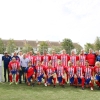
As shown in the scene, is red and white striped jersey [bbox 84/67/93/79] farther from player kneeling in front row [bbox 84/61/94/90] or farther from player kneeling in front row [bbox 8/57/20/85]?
player kneeling in front row [bbox 8/57/20/85]

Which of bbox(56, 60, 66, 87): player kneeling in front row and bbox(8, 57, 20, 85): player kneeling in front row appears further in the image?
bbox(8, 57, 20, 85): player kneeling in front row

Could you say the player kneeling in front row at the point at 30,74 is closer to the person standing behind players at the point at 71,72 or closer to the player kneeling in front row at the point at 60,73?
the player kneeling in front row at the point at 60,73

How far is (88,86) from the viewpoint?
32.7 ft

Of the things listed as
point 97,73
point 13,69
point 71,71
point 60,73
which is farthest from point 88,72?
point 13,69

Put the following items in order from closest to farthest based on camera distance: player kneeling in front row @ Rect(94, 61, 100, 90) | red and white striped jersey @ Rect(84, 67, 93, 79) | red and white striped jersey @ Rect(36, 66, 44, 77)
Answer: player kneeling in front row @ Rect(94, 61, 100, 90) → red and white striped jersey @ Rect(84, 67, 93, 79) → red and white striped jersey @ Rect(36, 66, 44, 77)

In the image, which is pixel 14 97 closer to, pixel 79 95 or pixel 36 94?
pixel 36 94

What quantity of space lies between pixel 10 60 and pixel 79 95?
4092 mm

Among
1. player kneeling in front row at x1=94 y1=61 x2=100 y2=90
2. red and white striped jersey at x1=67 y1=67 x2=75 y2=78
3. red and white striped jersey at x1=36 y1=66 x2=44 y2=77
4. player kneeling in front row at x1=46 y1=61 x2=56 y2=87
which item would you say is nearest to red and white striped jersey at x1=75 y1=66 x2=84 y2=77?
red and white striped jersey at x1=67 y1=67 x2=75 y2=78

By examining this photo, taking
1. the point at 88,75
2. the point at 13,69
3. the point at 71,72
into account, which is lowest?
the point at 88,75

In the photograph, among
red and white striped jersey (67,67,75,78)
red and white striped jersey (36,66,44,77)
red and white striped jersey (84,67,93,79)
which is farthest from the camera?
red and white striped jersey (36,66,44,77)

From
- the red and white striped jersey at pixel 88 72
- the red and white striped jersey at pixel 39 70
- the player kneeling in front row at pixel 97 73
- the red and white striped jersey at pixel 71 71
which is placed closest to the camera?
the player kneeling in front row at pixel 97 73

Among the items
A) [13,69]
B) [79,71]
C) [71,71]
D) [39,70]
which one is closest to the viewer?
[79,71]

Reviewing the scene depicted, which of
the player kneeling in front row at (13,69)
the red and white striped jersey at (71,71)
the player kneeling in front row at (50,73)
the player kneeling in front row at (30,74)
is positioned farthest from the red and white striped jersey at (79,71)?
the player kneeling in front row at (13,69)

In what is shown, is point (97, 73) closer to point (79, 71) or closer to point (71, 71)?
point (79, 71)
